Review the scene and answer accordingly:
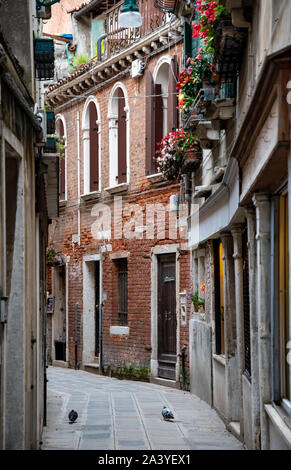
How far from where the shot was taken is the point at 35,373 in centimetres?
977

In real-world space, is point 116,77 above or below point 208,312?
above

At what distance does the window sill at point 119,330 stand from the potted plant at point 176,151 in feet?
15.1

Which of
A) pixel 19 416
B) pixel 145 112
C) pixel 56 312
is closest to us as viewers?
pixel 19 416

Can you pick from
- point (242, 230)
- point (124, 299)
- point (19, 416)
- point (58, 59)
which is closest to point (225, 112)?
point (242, 230)

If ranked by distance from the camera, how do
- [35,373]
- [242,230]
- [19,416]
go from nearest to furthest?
[19,416] → [35,373] → [242,230]

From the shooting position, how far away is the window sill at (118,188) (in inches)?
797

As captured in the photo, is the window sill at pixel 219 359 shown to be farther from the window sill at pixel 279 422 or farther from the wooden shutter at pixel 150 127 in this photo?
the wooden shutter at pixel 150 127

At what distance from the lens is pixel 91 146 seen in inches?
899

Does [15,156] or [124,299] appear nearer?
[15,156]

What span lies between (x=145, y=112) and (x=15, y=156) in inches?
458

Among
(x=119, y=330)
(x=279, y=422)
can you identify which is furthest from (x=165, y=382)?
(x=279, y=422)

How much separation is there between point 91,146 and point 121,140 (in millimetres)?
2109

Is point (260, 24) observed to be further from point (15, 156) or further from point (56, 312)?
point (56, 312)

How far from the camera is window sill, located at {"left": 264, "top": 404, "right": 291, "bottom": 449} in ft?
22.7
